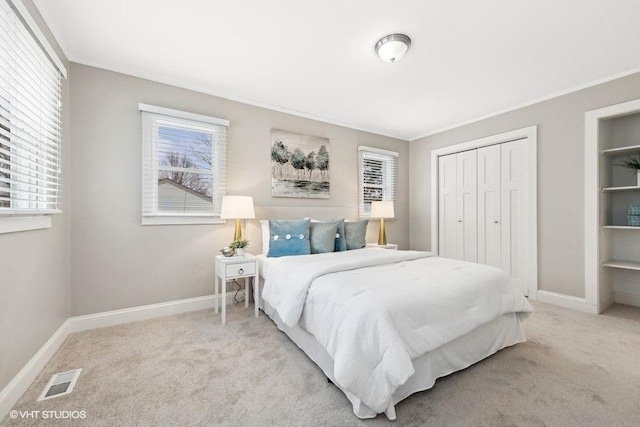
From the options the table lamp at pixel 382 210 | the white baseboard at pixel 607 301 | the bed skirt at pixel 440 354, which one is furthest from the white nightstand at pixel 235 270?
the white baseboard at pixel 607 301

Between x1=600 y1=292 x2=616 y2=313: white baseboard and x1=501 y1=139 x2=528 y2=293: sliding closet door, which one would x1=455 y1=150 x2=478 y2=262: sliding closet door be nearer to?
x1=501 y1=139 x2=528 y2=293: sliding closet door

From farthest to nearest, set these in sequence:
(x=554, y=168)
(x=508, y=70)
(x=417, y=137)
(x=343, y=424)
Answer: (x=417, y=137)
(x=554, y=168)
(x=508, y=70)
(x=343, y=424)

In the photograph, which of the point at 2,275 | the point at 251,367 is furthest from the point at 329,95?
the point at 2,275

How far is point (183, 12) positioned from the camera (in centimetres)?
189

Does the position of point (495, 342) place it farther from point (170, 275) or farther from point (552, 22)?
point (170, 275)

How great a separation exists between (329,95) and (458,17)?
154cm

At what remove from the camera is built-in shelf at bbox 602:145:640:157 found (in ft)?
8.63

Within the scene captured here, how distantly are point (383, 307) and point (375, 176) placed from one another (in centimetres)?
327

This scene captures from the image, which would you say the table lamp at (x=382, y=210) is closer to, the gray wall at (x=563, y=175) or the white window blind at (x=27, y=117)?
the gray wall at (x=563, y=175)

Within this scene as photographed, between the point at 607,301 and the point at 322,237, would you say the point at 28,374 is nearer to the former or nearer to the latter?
the point at 322,237

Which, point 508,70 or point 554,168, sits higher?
point 508,70

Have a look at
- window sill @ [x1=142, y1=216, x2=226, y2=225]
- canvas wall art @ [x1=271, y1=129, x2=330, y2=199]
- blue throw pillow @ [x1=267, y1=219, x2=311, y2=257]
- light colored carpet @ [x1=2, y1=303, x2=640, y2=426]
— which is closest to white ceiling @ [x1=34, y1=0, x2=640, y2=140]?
canvas wall art @ [x1=271, y1=129, x2=330, y2=199]

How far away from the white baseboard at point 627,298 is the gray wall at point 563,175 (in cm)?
57

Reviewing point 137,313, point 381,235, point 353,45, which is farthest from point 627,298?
point 137,313
